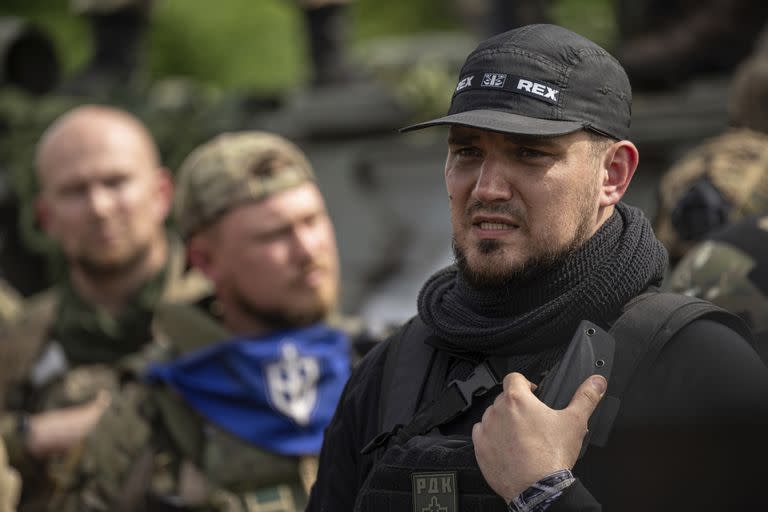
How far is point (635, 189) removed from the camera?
8531mm

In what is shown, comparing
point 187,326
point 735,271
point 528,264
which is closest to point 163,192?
point 187,326

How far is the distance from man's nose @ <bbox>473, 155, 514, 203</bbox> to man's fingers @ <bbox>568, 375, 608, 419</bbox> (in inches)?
16.1

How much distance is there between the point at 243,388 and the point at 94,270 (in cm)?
167

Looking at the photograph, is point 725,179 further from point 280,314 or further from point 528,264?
point 528,264

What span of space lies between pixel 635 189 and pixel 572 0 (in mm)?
12886

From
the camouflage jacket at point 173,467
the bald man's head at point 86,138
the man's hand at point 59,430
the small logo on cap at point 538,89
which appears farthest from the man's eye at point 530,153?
the bald man's head at point 86,138

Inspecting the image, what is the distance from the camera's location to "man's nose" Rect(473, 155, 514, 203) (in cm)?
262

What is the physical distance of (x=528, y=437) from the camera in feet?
7.95

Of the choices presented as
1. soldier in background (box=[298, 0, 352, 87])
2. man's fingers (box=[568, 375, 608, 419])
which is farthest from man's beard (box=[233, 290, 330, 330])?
soldier in background (box=[298, 0, 352, 87])

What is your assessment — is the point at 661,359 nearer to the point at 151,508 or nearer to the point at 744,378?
the point at 744,378

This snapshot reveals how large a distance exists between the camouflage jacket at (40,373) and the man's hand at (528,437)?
320 cm

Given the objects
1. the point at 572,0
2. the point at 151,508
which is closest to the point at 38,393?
the point at 151,508

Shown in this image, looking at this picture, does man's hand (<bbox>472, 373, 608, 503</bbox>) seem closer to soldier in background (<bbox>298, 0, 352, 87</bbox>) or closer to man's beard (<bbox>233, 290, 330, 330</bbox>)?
man's beard (<bbox>233, 290, 330, 330</bbox>)

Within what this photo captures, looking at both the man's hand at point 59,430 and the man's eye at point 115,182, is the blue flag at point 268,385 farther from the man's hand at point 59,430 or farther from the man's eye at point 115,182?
the man's eye at point 115,182
